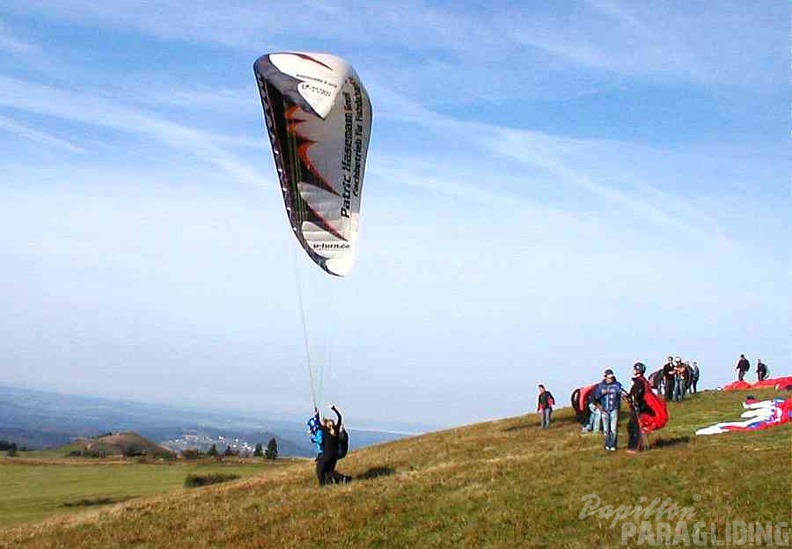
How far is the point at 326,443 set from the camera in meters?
17.8

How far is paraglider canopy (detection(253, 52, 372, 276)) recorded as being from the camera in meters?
16.6

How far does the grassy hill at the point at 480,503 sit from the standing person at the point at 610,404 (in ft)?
1.95

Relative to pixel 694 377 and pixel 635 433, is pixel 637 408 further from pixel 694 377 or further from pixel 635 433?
pixel 694 377

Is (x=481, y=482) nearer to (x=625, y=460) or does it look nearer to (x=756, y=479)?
(x=625, y=460)

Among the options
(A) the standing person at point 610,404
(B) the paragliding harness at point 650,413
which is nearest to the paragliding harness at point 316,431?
(A) the standing person at point 610,404

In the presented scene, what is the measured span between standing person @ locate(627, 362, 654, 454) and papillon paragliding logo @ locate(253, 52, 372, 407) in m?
7.12

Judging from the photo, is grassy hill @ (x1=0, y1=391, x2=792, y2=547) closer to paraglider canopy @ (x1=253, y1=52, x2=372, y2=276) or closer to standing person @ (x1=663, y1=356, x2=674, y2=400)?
paraglider canopy @ (x1=253, y1=52, x2=372, y2=276)

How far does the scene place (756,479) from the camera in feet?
43.9

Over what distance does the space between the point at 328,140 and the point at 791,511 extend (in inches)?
447

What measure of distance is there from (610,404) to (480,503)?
17.2 feet

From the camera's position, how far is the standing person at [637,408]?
57.8 ft

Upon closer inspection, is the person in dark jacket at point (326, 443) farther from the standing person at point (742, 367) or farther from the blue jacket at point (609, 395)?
the standing person at point (742, 367)

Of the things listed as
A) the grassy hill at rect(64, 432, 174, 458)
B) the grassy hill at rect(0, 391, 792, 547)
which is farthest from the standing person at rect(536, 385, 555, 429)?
the grassy hill at rect(64, 432, 174, 458)

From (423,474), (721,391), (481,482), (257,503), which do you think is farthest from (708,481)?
(721,391)
